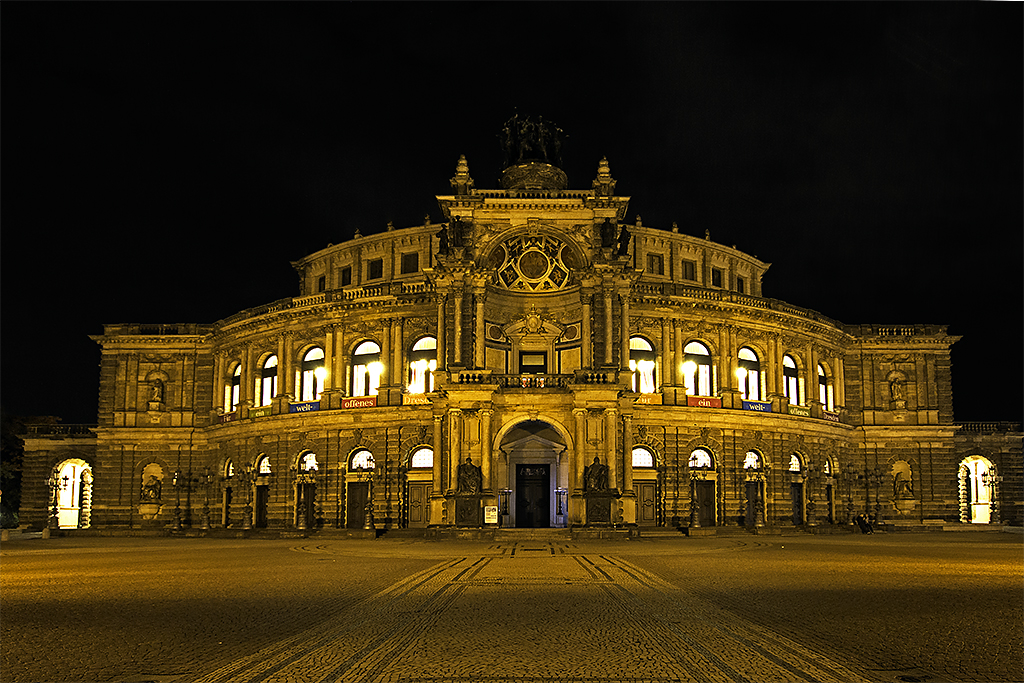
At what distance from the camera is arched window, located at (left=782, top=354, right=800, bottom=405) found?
65562 millimetres

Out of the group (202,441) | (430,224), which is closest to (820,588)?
(430,224)

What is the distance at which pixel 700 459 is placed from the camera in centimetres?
6050

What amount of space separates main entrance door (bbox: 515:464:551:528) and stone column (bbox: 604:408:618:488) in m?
5.02

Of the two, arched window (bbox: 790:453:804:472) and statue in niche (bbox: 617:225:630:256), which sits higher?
statue in niche (bbox: 617:225:630:256)

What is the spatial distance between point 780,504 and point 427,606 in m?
48.5

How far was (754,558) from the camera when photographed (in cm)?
3116

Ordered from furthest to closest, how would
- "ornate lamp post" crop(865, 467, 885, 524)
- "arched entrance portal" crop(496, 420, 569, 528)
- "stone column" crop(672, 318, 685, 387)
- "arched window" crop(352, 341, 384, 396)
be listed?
"ornate lamp post" crop(865, 467, 885, 524)
"arched window" crop(352, 341, 384, 396)
"stone column" crop(672, 318, 685, 387)
"arched entrance portal" crop(496, 420, 569, 528)

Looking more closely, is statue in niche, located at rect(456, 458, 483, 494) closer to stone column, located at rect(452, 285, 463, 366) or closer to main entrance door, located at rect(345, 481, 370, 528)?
stone column, located at rect(452, 285, 463, 366)

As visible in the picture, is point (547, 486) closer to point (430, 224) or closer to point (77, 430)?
point (430, 224)

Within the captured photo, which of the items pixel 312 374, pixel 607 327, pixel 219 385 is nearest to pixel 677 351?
pixel 607 327

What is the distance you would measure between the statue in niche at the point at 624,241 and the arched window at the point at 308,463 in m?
24.1

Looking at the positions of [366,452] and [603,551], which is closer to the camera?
[603,551]

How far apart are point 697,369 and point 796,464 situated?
383 inches

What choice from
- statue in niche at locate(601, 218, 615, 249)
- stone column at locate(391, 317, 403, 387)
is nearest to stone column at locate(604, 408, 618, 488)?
statue in niche at locate(601, 218, 615, 249)
